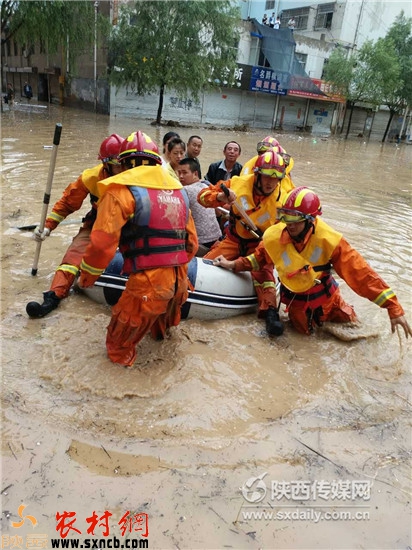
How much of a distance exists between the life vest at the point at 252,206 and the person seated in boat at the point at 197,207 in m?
0.38

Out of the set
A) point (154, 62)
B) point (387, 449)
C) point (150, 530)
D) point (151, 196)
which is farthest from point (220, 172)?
point (154, 62)

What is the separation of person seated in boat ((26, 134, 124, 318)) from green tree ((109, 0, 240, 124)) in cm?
1764

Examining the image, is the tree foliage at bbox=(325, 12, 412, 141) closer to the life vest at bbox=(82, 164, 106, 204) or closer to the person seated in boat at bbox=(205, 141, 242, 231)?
the person seated in boat at bbox=(205, 141, 242, 231)

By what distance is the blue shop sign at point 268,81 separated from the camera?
28.2 m

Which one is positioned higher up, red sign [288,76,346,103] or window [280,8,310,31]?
window [280,8,310,31]

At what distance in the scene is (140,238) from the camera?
262 cm

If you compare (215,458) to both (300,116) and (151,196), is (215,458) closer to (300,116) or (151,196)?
(151,196)

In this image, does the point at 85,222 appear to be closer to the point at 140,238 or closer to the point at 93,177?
the point at 93,177

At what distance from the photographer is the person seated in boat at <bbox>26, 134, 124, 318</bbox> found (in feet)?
11.5

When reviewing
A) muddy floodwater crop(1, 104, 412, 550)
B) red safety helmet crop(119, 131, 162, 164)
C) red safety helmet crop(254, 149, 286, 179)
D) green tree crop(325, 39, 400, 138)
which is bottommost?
muddy floodwater crop(1, 104, 412, 550)

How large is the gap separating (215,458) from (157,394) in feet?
2.04

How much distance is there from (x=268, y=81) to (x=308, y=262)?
28.7 meters

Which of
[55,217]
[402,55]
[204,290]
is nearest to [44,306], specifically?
[55,217]

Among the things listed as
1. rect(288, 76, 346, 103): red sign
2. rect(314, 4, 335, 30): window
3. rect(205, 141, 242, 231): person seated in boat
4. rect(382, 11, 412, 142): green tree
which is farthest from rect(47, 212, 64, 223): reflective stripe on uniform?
rect(314, 4, 335, 30): window
